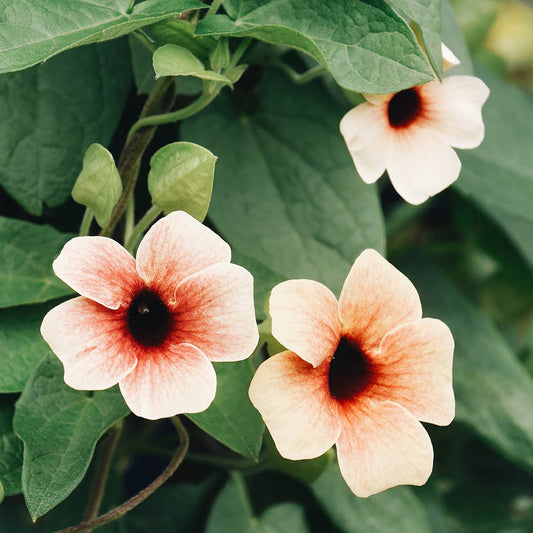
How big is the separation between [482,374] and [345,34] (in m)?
0.43

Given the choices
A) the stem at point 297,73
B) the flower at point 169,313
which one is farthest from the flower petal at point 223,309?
the stem at point 297,73

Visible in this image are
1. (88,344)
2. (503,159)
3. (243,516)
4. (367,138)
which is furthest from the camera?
(503,159)

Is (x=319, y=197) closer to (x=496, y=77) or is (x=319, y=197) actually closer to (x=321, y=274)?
(x=321, y=274)

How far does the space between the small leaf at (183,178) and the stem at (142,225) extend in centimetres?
2

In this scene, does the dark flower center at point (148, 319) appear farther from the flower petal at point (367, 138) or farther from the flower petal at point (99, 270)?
the flower petal at point (367, 138)

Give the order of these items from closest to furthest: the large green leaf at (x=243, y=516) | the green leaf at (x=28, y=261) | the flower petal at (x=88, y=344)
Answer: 1. the flower petal at (x=88, y=344)
2. the green leaf at (x=28, y=261)
3. the large green leaf at (x=243, y=516)

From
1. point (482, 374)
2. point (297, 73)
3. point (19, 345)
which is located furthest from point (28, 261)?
point (482, 374)

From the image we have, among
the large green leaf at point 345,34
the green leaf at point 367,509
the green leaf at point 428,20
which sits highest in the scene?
the green leaf at point 428,20

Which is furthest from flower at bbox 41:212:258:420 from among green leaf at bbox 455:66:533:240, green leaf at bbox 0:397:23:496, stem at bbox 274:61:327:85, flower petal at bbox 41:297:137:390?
green leaf at bbox 455:66:533:240

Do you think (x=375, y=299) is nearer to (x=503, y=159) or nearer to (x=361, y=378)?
(x=361, y=378)

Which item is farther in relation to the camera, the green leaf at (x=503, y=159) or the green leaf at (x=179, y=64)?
the green leaf at (x=503, y=159)

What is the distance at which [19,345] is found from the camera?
0.45 meters

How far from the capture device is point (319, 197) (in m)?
0.57

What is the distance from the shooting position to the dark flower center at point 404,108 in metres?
0.49
